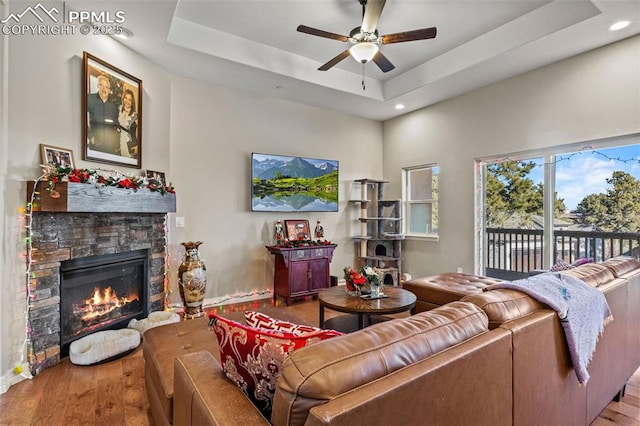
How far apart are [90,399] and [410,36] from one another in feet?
11.8

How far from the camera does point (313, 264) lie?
4.43 m

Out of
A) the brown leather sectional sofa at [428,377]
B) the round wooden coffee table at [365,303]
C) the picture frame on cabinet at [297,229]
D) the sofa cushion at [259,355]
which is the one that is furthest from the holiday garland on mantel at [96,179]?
the sofa cushion at [259,355]

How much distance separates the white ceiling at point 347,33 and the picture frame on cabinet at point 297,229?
1865 mm

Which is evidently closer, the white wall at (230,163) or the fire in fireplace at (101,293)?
the fire in fireplace at (101,293)

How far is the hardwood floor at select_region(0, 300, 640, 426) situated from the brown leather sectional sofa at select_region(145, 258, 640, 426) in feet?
1.94

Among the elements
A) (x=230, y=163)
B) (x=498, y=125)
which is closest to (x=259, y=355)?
(x=230, y=163)

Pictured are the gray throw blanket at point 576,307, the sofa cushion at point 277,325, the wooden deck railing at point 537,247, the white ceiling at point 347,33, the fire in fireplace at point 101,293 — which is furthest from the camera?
the wooden deck railing at point 537,247

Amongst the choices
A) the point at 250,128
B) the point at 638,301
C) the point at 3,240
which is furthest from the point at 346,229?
the point at 3,240

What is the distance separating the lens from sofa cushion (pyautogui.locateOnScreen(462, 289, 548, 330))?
1250 millimetres

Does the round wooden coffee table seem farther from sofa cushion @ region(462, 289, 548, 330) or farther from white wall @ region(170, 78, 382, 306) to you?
white wall @ region(170, 78, 382, 306)

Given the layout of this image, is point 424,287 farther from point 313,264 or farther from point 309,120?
point 309,120

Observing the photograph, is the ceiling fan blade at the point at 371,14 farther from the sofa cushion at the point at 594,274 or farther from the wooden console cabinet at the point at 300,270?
the wooden console cabinet at the point at 300,270

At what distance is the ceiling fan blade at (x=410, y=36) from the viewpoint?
8.55ft

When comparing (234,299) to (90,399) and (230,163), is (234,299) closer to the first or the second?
(230,163)
